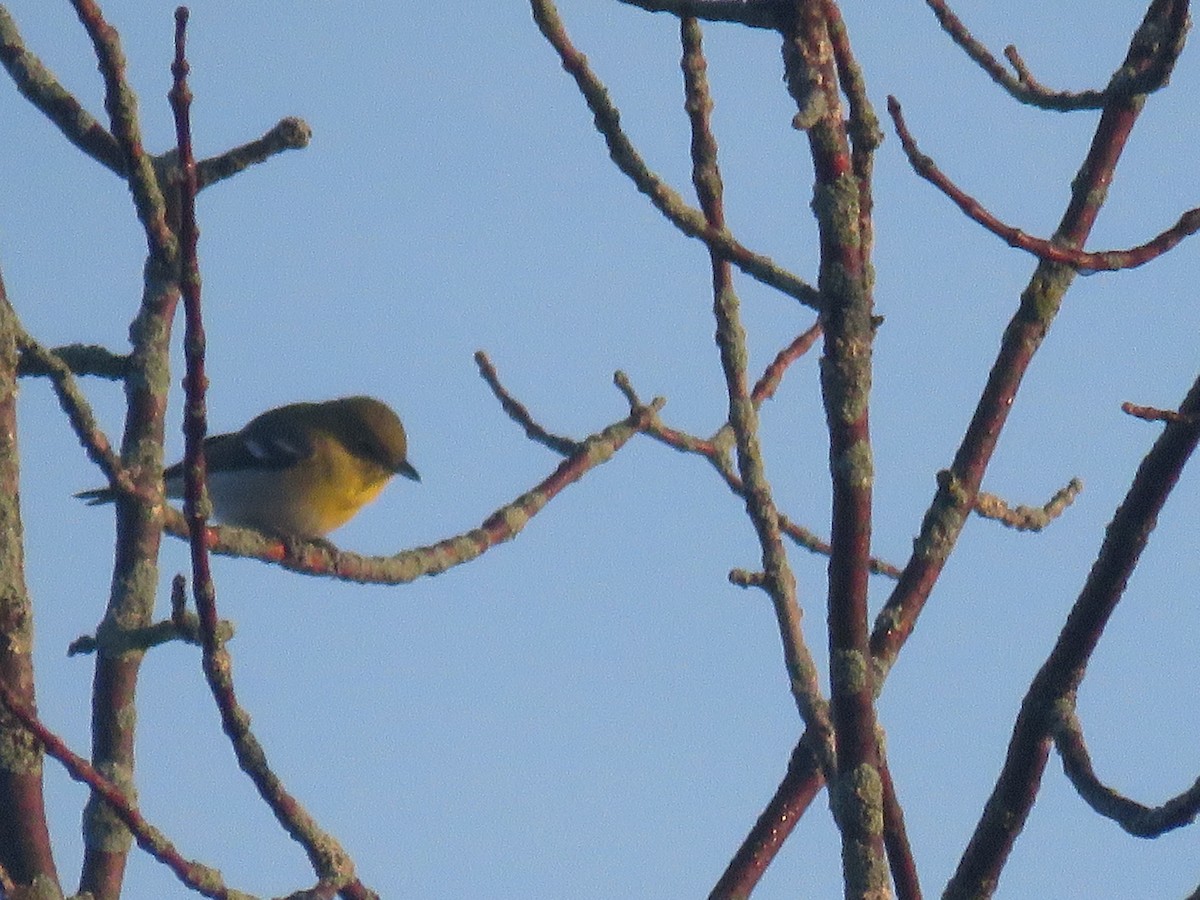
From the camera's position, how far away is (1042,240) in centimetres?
262

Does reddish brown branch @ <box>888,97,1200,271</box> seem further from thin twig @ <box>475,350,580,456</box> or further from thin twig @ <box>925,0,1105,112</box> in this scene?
thin twig @ <box>475,350,580,456</box>

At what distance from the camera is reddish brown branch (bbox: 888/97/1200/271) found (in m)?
2.56

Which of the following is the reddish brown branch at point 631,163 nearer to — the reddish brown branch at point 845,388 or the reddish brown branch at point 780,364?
the reddish brown branch at point 845,388

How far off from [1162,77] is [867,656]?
1012mm

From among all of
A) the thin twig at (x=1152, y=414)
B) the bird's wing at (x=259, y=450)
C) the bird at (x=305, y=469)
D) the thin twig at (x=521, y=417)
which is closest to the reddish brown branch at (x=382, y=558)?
the thin twig at (x=521, y=417)

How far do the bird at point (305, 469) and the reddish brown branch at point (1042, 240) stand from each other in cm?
582

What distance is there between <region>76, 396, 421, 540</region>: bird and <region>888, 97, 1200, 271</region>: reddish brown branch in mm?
5817

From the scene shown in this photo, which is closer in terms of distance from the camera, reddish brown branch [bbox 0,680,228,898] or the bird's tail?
reddish brown branch [bbox 0,680,228,898]

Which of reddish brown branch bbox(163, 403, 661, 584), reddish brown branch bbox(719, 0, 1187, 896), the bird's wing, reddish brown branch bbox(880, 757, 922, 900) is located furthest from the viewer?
the bird's wing

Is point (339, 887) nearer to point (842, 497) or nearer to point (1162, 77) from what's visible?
point (842, 497)

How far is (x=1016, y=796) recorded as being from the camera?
261 cm

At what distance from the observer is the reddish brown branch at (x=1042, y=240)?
8.41 ft

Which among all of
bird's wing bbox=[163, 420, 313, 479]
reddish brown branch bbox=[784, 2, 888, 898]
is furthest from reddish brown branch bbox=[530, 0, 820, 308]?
bird's wing bbox=[163, 420, 313, 479]

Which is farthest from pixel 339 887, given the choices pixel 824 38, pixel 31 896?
pixel 824 38
